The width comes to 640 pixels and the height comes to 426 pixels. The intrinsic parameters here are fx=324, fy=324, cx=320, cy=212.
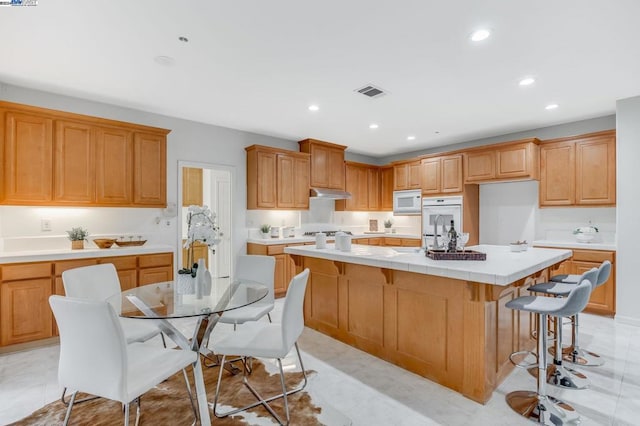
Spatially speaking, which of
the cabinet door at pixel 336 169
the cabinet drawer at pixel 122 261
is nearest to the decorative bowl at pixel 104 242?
the cabinet drawer at pixel 122 261

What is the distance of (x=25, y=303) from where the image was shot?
3184 mm

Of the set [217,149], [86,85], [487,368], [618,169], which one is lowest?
[487,368]

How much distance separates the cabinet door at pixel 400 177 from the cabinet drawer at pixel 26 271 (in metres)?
5.81

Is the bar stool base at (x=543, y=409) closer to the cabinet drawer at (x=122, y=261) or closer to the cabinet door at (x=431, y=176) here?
the cabinet drawer at (x=122, y=261)

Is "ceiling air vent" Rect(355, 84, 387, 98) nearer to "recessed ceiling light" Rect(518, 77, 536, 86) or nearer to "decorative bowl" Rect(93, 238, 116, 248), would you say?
"recessed ceiling light" Rect(518, 77, 536, 86)

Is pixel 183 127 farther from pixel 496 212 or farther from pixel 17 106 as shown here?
pixel 496 212

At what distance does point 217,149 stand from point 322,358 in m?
3.59

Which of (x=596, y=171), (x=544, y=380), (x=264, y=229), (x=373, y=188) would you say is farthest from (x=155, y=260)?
(x=596, y=171)

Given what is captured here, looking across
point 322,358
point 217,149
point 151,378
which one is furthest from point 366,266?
point 217,149

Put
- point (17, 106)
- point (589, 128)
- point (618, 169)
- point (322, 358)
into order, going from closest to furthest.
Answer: point (322, 358)
point (17, 106)
point (618, 169)
point (589, 128)

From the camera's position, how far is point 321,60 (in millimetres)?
2961

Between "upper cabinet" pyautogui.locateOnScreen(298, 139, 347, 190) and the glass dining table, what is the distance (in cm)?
360

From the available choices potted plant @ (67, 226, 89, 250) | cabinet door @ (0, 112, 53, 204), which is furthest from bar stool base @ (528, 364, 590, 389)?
cabinet door @ (0, 112, 53, 204)

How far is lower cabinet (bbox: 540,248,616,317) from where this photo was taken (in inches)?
162
